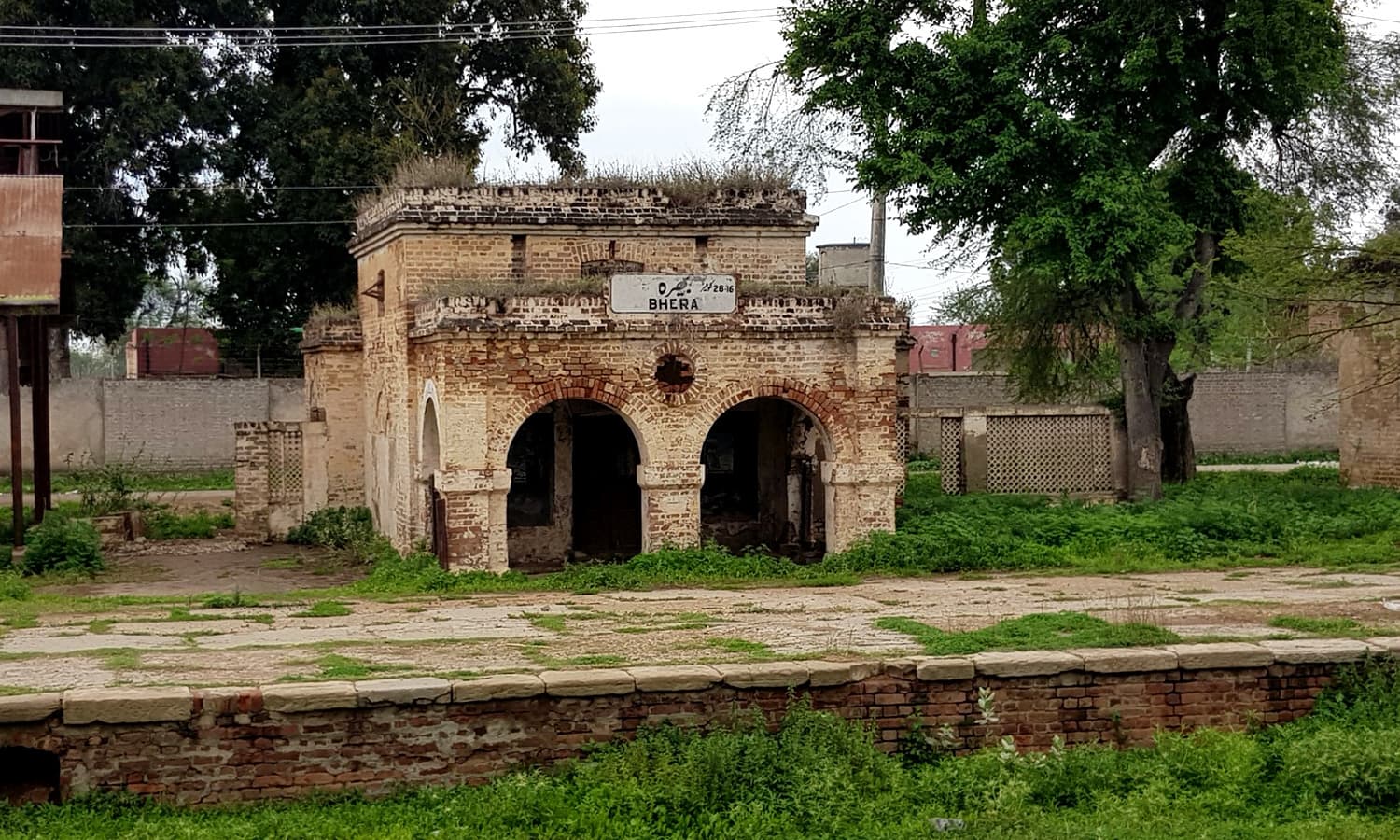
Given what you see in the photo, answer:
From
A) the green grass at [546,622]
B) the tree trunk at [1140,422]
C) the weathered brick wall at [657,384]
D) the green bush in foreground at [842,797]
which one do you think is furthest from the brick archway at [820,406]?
the green bush in foreground at [842,797]

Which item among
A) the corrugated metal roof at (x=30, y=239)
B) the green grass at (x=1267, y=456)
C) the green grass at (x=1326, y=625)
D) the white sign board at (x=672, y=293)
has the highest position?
the corrugated metal roof at (x=30, y=239)

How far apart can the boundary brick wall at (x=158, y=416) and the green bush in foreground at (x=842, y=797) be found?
25.9 metres

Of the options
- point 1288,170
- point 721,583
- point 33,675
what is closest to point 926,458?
point 1288,170

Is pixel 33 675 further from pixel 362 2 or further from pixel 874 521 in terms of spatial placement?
pixel 362 2

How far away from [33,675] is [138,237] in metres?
26.1

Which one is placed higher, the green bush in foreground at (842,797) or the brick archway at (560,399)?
the brick archway at (560,399)

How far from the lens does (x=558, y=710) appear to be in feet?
32.2

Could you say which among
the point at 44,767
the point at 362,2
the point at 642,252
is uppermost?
the point at 362,2

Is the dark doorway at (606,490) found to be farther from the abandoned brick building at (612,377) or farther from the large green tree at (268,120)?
the large green tree at (268,120)

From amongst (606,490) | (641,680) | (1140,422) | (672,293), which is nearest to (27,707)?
(641,680)

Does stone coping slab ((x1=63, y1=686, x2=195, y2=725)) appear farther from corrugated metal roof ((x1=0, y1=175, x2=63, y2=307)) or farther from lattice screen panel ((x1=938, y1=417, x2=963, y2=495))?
lattice screen panel ((x1=938, y1=417, x2=963, y2=495))

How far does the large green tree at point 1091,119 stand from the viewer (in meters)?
19.7

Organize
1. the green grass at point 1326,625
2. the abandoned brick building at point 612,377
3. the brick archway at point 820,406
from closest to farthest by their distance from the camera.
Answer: the green grass at point 1326,625 → the abandoned brick building at point 612,377 → the brick archway at point 820,406

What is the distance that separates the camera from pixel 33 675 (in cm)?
1030
